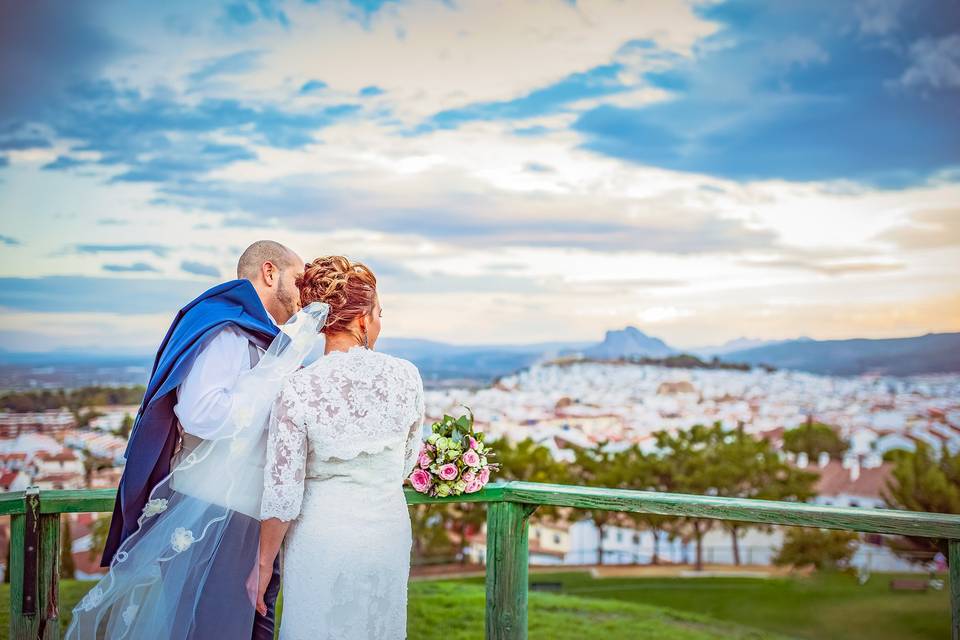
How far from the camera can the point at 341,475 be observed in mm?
2340

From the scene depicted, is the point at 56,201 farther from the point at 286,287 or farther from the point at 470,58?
the point at 286,287

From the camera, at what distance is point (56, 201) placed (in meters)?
28.7

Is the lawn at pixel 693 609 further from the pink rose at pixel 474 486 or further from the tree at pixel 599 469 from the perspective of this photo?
the pink rose at pixel 474 486

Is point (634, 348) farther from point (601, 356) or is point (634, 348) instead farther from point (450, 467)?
point (450, 467)

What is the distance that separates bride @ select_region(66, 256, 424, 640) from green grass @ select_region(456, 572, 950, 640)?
19.5 m

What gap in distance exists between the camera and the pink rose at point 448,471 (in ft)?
9.30

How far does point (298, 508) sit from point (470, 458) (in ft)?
2.50

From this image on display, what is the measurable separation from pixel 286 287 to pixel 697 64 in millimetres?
49932

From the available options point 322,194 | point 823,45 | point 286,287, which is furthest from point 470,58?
point 286,287

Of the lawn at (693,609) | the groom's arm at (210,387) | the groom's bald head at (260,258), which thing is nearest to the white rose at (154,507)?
the groom's arm at (210,387)

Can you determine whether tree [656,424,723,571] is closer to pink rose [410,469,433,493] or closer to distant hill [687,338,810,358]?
distant hill [687,338,810,358]

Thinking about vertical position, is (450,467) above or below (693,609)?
above

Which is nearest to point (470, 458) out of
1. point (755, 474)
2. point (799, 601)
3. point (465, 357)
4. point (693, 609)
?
point (693, 609)

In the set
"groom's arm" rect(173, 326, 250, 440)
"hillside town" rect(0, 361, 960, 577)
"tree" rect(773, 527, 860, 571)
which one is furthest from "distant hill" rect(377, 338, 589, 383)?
"groom's arm" rect(173, 326, 250, 440)
